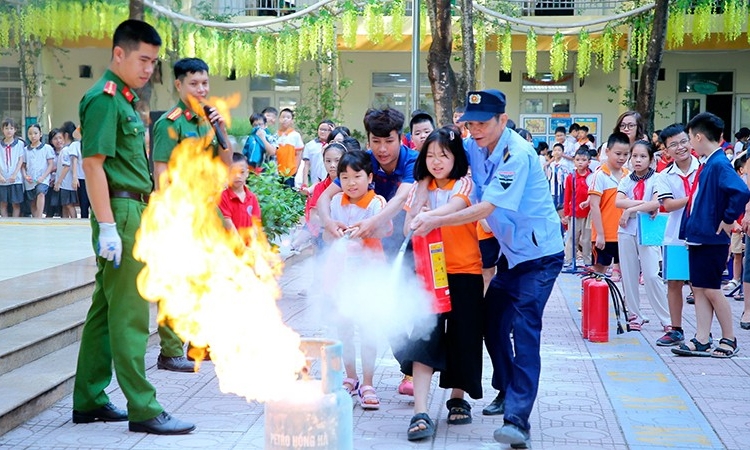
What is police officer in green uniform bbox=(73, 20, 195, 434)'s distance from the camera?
5465 mm

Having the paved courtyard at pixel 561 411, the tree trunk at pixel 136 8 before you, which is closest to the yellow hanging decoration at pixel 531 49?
the tree trunk at pixel 136 8

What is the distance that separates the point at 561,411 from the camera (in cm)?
636

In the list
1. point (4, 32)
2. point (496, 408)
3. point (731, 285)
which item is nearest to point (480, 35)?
point (4, 32)

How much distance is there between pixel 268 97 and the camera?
29.4 metres

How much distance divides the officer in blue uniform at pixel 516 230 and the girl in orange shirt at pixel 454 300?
0.14 m

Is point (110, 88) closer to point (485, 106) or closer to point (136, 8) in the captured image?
point (485, 106)

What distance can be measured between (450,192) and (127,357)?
2117mm

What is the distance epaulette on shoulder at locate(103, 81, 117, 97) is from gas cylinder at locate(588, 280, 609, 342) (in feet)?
16.1

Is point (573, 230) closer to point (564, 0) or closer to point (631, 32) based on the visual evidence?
point (631, 32)

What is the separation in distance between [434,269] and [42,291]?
390cm

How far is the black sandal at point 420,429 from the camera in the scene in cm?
557

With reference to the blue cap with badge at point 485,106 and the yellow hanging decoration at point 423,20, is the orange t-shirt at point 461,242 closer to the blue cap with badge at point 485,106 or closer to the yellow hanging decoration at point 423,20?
the blue cap with badge at point 485,106

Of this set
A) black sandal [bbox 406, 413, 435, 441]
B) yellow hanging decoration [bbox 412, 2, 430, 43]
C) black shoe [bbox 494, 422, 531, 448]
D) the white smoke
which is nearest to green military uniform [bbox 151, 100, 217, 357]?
the white smoke

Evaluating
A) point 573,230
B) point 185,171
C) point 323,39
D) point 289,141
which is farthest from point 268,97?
point 185,171
